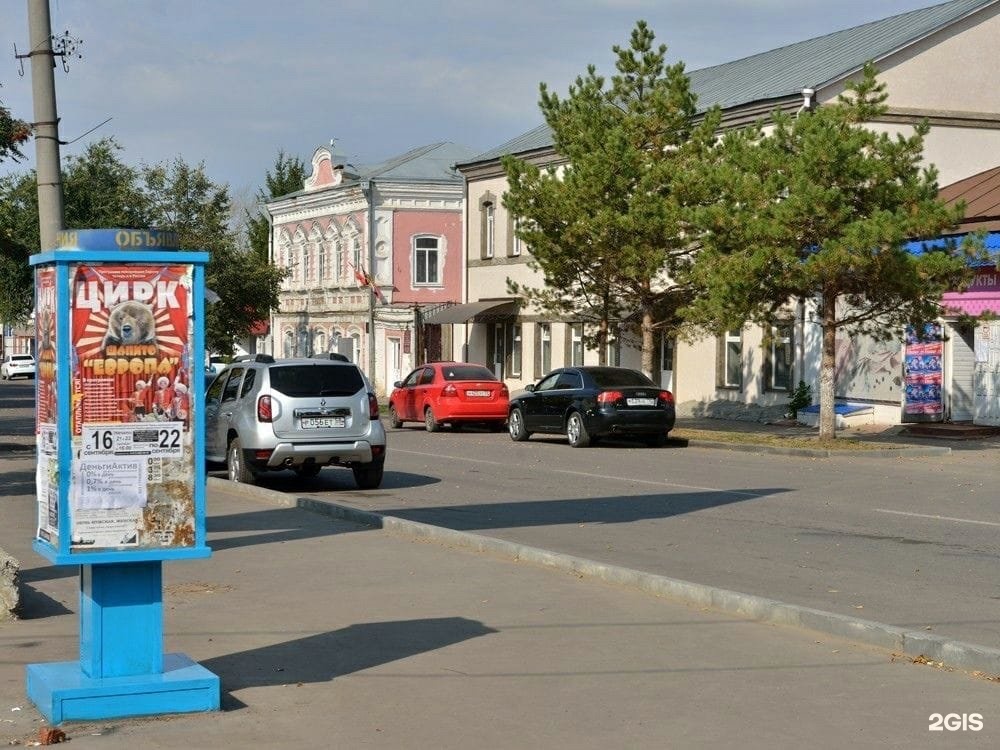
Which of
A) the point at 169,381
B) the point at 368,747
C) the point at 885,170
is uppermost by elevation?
the point at 885,170

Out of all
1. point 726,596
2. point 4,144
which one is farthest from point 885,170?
point 726,596

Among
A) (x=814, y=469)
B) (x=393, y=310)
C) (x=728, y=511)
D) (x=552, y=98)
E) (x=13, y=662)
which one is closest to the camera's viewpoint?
(x=13, y=662)

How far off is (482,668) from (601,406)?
20099 millimetres

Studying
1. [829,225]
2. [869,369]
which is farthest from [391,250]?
[829,225]

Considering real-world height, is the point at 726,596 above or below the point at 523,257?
below

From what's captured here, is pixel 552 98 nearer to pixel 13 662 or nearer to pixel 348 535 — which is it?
pixel 348 535

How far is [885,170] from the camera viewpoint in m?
25.2

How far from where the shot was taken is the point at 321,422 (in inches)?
733

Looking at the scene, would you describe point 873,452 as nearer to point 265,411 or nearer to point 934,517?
point 934,517

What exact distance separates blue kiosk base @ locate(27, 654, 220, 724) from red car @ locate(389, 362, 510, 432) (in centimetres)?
2699

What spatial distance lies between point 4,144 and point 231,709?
1826cm

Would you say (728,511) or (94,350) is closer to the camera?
(94,350)

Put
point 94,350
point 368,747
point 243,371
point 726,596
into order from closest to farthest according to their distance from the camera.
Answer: point 368,747 → point 94,350 → point 726,596 → point 243,371

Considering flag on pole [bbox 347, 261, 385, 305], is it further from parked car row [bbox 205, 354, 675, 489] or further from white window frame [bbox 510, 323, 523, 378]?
parked car row [bbox 205, 354, 675, 489]
